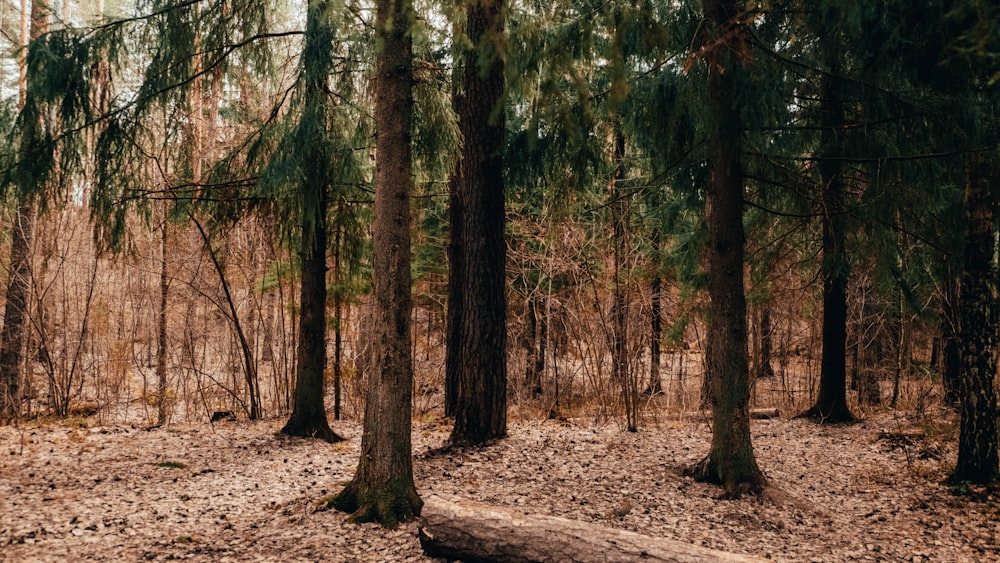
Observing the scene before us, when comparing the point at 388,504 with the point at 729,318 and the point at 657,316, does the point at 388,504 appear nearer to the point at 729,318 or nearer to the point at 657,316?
the point at 729,318

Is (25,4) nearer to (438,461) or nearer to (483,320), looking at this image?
(483,320)

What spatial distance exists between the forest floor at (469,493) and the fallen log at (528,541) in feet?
1.10

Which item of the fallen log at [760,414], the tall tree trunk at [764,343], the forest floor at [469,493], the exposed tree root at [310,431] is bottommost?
the fallen log at [760,414]

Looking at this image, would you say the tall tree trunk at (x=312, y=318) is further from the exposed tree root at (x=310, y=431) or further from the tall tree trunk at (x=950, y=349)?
the tall tree trunk at (x=950, y=349)

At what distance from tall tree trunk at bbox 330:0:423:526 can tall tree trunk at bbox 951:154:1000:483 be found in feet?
17.5

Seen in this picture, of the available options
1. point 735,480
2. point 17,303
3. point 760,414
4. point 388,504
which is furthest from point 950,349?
point 17,303

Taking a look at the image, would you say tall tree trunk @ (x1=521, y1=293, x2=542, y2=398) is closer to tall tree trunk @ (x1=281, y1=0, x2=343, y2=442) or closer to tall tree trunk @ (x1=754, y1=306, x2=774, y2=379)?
tall tree trunk @ (x1=754, y1=306, x2=774, y2=379)

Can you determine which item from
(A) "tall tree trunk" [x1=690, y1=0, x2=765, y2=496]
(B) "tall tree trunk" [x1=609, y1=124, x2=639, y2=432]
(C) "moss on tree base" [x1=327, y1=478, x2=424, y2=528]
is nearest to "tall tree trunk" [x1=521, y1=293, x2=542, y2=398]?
(B) "tall tree trunk" [x1=609, y1=124, x2=639, y2=432]

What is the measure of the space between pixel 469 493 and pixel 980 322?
5114mm

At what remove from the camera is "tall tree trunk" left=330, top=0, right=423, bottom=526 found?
460 cm

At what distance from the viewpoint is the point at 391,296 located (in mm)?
4598

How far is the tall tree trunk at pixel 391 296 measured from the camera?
4602 mm

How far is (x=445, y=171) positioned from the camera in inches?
293

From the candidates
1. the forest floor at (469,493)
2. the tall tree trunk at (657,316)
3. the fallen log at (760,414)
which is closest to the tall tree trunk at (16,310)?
the forest floor at (469,493)
